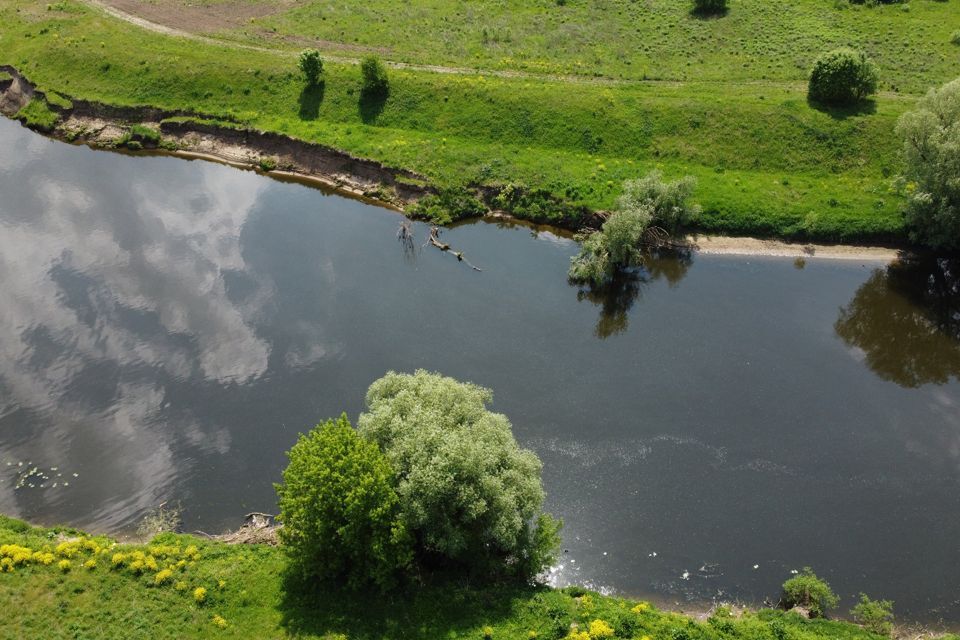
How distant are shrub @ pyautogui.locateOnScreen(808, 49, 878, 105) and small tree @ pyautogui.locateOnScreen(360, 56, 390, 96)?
48214mm

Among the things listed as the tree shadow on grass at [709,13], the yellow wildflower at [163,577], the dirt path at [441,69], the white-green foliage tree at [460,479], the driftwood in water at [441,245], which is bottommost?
the yellow wildflower at [163,577]

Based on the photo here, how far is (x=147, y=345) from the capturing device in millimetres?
54781

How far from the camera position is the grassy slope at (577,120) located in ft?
228

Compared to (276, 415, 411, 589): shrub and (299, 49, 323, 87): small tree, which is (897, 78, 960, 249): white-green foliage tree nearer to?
(276, 415, 411, 589): shrub

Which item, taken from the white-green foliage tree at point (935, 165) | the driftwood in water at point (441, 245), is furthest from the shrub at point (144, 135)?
the white-green foliage tree at point (935, 165)

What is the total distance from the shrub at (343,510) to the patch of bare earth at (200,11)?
76668 mm

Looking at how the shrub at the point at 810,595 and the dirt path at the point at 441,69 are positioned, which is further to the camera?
the dirt path at the point at 441,69

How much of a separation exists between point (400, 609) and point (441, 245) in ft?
121

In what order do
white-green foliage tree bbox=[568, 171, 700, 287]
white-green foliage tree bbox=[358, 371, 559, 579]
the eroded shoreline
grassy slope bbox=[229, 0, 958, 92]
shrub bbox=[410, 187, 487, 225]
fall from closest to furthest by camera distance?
white-green foliage tree bbox=[358, 371, 559, 579]
white-green foliage tree bbox=[568, 171, 700, 287]
the eroded shoreline
shrub bbox=[410, 187, 487, 225]
grassy slope bbox=[229, 0, 958, 92]

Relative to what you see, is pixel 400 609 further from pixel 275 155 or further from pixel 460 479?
pixel 275 155

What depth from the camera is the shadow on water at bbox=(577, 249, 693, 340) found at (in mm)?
58281

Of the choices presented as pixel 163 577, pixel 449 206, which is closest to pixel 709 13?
pixel 449 206

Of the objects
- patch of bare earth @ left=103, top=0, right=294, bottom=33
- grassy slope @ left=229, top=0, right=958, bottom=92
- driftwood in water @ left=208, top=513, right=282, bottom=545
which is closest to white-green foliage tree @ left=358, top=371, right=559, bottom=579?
driftwood in water @ left=208, top=513, right=282, bottom=545

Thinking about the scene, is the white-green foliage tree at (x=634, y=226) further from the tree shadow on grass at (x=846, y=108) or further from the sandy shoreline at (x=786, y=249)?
the tree shadow on grass at (x=846, y=108)
